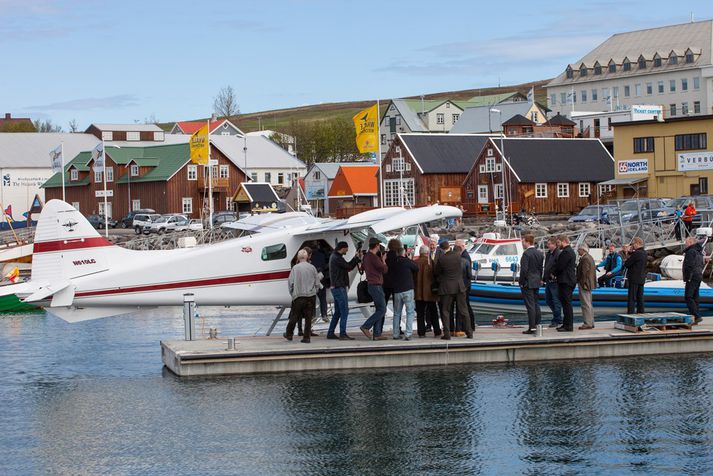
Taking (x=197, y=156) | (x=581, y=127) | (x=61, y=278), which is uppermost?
(x=581, y=127)

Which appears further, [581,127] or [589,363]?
[581,127]

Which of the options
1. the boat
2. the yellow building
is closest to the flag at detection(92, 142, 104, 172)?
the yellow building

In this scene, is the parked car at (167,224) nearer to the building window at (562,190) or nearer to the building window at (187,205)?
the building window at (187,205)

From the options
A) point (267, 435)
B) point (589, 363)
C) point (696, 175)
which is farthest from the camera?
point (696, 175)

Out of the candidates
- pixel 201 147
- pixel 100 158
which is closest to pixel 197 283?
pixel 201 147

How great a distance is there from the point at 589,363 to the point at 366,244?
474cm

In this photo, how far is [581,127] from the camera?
107m

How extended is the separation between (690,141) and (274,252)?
4732cm

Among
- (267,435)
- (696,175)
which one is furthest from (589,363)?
(696,175)

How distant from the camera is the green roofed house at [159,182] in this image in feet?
267

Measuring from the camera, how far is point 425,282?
1845 cm

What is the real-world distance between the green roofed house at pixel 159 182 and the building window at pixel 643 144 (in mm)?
32934

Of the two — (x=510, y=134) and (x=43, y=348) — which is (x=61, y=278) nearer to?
(x=43, y=348)

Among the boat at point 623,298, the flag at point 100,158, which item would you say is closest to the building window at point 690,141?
the flag at point 100,158
